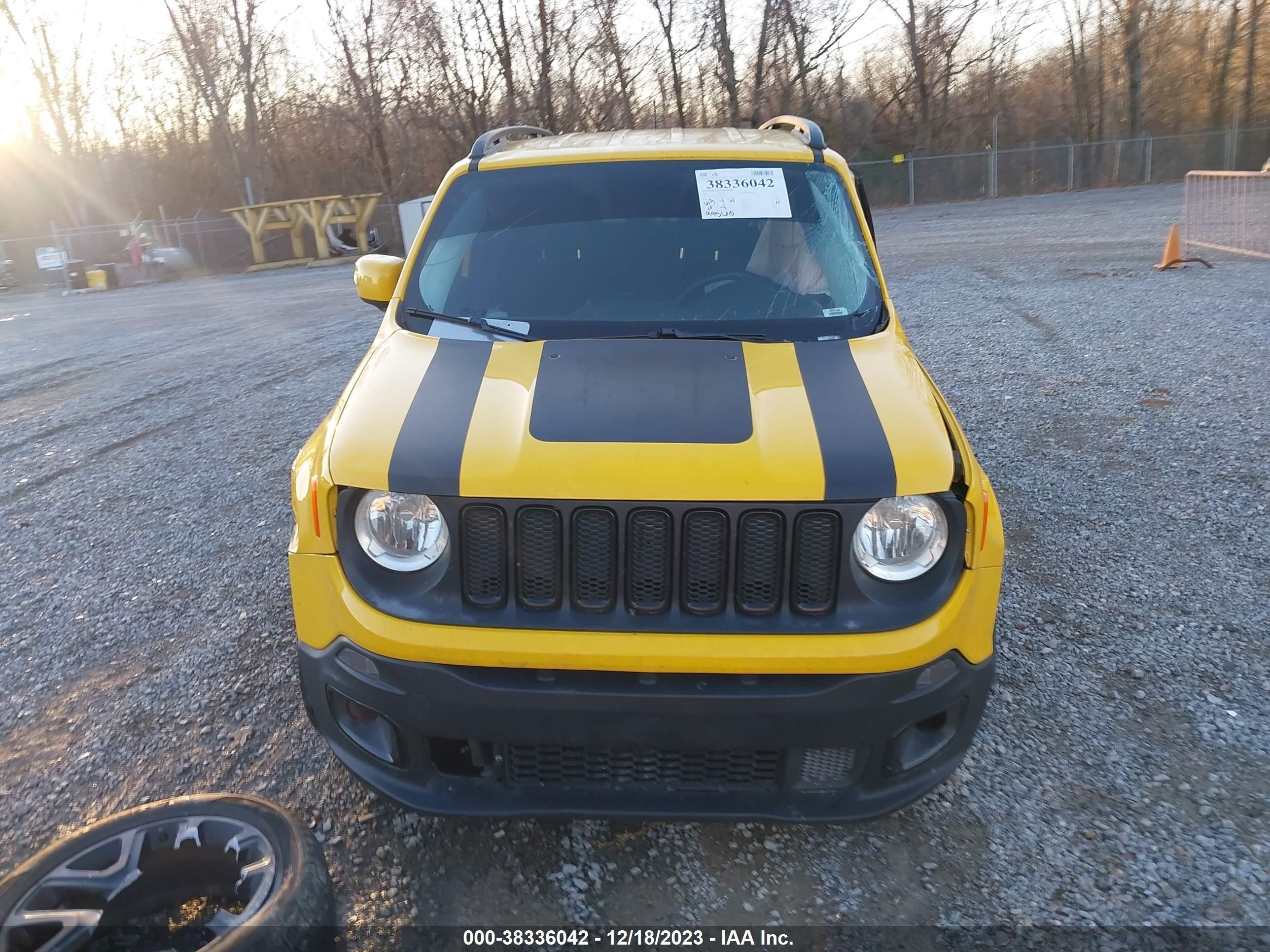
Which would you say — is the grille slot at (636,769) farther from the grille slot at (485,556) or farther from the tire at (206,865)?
the tire at (206,865)

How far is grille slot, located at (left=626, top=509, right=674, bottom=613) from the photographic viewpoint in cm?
220

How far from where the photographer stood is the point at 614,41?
32844mm

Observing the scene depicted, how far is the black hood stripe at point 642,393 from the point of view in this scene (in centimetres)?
235

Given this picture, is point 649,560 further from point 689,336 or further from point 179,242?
point 179,242

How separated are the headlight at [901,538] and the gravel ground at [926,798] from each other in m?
0.90

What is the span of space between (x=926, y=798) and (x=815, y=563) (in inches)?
42.2

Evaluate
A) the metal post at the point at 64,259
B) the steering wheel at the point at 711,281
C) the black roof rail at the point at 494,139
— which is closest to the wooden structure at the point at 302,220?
the metal post at the point at 64,259

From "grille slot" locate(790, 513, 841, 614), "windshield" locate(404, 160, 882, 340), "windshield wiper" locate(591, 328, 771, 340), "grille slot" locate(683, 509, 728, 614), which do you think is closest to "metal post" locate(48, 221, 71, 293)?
"windshield" locate(404, 160, 882, 340)

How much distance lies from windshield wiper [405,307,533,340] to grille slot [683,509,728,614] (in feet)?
3.70

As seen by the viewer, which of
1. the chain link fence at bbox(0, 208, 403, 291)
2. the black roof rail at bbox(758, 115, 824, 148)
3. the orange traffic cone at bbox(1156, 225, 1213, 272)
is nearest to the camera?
the black roof rail at bbox(758, 115, 824, 148)

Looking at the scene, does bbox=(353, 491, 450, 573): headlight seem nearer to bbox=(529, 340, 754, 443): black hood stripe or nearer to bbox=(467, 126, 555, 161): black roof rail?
bbox=(529, 340, 754, 443): black hood stripe

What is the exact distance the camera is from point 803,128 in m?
4.27

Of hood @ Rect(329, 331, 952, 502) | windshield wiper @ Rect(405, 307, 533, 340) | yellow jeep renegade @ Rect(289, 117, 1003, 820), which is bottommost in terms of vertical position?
yellow jeep renegade @ Rect(289, 117, 1003, 820)

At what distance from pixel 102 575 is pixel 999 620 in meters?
4.35
